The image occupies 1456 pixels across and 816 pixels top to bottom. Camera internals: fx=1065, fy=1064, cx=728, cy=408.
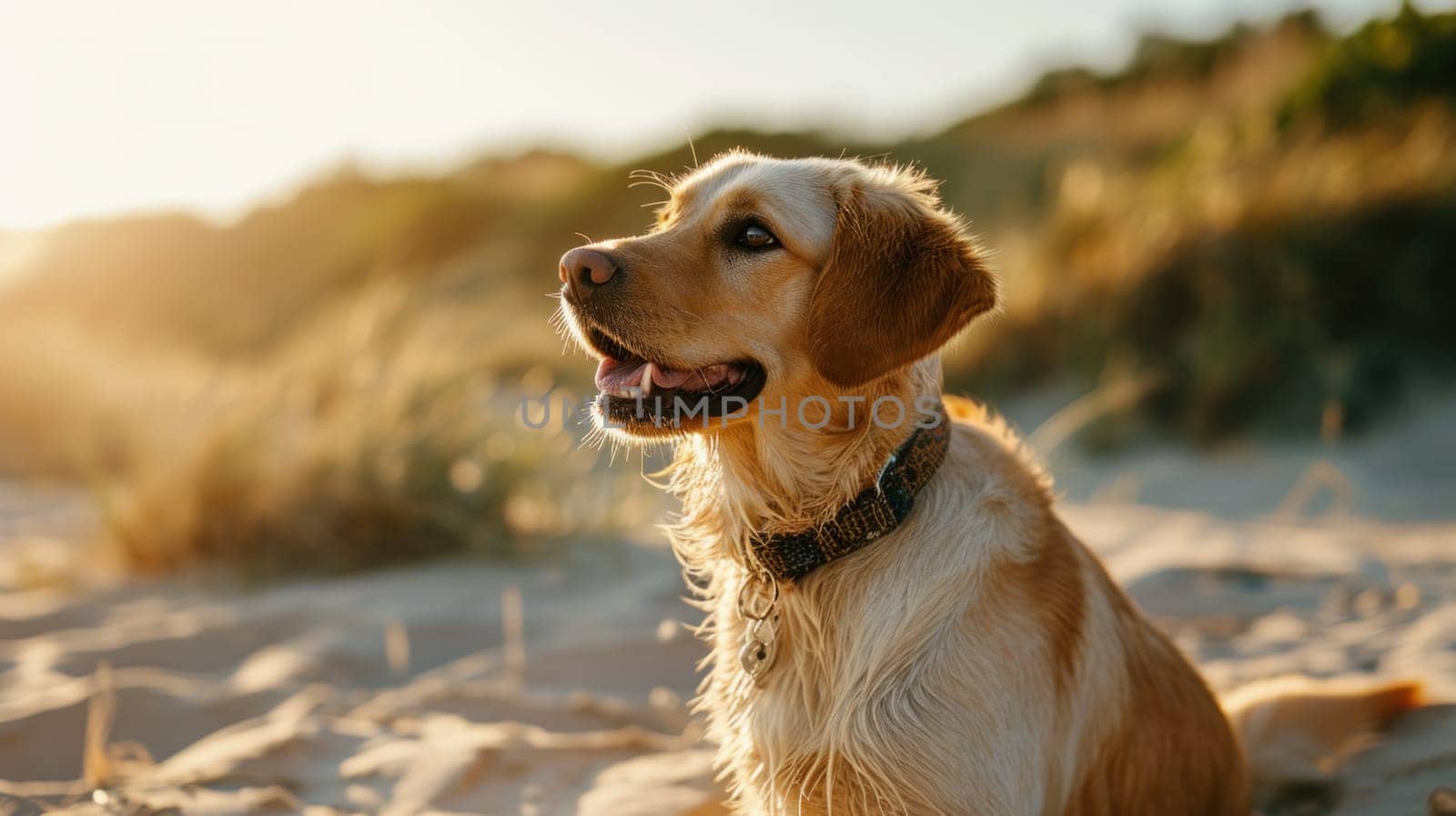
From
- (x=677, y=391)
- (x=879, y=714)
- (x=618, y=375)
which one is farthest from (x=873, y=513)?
(x=618, y=375)

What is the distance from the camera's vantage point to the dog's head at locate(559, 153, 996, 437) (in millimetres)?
2531

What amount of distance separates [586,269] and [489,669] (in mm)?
2069

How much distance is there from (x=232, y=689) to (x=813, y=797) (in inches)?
97.7

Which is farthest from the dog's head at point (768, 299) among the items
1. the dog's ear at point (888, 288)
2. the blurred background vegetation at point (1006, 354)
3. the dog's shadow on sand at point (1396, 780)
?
the blurred background vegetation at point (1006, 354)

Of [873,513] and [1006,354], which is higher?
[1006,354]

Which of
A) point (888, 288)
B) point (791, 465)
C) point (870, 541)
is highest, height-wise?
point (888, 288)

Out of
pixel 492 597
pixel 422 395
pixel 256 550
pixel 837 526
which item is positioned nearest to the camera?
pixel 837 526

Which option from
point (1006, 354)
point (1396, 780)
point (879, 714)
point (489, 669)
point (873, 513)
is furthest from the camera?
point (1006, 354)

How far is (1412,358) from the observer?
7496 millimetres

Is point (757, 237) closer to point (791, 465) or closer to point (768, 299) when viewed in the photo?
point (768, 299)

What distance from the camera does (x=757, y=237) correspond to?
9.01 ft

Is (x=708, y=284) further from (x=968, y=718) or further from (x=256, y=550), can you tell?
(x=256, y=550)

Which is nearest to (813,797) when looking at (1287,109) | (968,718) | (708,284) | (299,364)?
(968,718)

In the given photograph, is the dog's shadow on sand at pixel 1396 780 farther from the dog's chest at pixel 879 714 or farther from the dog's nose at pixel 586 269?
the dog's nose at pixel 586 269
